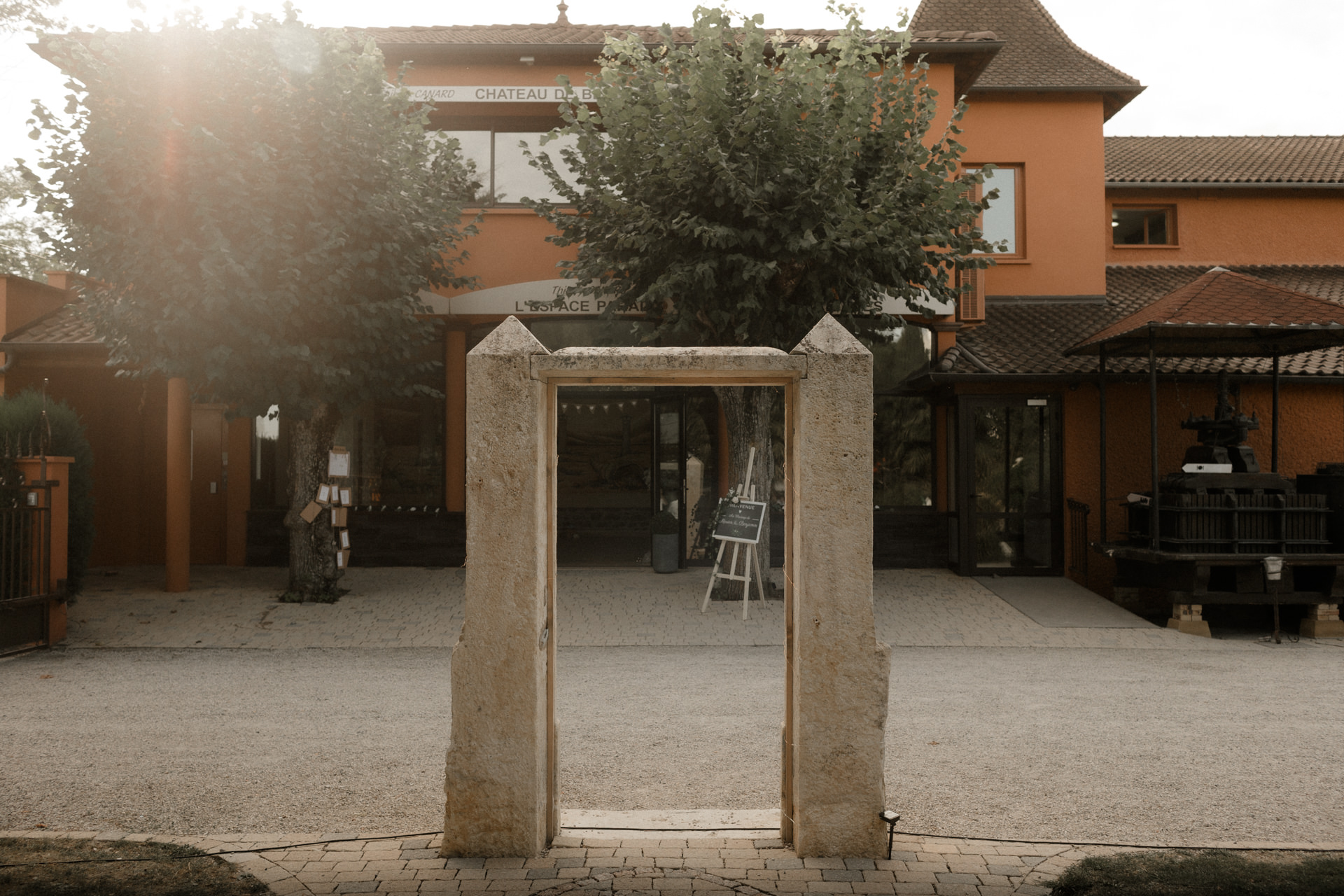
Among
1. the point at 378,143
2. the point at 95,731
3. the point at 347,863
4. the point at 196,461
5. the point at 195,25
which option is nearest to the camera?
the point at 347,863

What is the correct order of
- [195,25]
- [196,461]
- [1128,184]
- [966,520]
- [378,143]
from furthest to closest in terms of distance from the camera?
1. [1128,184]
2. [196,461]
3. [966,520]
4. [378,143]
5. [195,25]

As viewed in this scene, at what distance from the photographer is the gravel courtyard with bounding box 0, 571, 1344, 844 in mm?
4457

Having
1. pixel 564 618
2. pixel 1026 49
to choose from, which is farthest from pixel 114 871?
pixel 1026 49

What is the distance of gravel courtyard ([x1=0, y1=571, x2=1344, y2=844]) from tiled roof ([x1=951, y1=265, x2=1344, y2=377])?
446cm

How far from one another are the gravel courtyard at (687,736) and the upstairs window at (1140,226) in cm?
1062

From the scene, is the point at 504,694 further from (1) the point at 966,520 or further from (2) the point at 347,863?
(1) the point at 966,520

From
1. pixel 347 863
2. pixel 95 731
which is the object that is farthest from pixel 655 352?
pixel 95 731

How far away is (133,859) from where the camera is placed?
3709mm

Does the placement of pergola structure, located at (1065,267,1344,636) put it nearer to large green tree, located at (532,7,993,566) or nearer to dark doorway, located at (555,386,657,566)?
large green tree, located at (532,7,993,566)

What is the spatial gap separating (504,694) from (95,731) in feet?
12.4

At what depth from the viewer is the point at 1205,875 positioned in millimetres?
3588

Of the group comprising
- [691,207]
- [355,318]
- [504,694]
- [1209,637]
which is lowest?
[1209,637]

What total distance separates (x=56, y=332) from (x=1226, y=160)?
68.9ft

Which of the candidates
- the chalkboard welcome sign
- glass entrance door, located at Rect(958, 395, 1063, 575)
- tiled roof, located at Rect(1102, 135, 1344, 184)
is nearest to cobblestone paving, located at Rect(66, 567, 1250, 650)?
the chalkboard welcome sign
